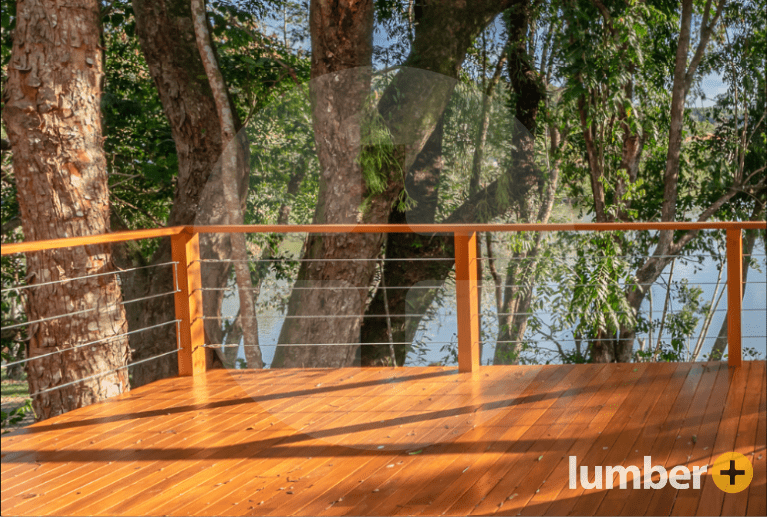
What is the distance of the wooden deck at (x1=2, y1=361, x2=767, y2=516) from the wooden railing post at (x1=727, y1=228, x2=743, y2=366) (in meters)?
0.12

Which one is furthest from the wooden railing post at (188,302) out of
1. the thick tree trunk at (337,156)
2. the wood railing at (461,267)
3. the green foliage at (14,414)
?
the green foliage at (14,414)

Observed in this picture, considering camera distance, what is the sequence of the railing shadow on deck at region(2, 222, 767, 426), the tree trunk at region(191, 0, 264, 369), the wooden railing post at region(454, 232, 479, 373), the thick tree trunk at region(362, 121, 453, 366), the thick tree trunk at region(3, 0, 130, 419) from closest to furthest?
the railing shadow on deck at region(2, 222, 767, 426) < the wooden railing post at region(454, 232, 479, 373) < the thick tree trunk at region(3, 0, 130, 419) < the tree trunk at region(191, 0, 264, 369) < the thick tree trunk at region(362, 121, 453, 366)

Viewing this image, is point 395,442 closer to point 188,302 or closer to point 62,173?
point 188,302

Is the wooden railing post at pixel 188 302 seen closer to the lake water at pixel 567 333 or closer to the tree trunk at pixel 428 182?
the tree trunk at pixel 428 182

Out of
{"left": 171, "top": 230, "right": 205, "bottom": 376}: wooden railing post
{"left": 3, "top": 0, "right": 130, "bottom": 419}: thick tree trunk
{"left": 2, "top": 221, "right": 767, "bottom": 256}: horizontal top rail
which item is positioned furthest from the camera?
{"left": 3, "top": 0, "right": 130, "bottom": 419}: thick tree trunk

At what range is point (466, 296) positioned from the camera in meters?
3.46

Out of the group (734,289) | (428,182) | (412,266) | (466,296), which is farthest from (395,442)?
(412,266)

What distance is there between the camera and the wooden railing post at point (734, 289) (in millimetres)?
3430

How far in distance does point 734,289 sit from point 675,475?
159 centimetres

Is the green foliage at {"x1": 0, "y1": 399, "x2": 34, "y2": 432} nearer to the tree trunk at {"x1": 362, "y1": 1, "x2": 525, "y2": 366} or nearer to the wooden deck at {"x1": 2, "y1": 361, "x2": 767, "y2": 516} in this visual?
the tree trunk at {"x1": 362, "y1": 1, "x2": 525, "y2": 366}

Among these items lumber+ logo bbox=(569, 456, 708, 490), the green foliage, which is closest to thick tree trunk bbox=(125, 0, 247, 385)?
the green foliage

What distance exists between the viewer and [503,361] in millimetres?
8906

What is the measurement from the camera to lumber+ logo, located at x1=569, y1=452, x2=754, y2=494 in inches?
83.1

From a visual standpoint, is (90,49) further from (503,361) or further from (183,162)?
(503,361)
